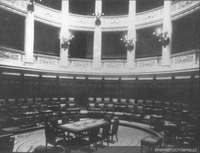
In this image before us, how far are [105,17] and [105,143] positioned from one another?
9478mm

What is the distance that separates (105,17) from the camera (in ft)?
42.7

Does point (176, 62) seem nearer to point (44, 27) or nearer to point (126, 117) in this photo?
point (126, 117)

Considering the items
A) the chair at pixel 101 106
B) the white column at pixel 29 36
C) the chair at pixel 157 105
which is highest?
the white column at pixel 29 36

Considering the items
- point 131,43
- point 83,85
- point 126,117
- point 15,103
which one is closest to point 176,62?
point 131,43

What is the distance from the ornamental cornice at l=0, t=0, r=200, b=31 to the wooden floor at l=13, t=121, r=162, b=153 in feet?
22.1

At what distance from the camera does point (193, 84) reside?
368 inches

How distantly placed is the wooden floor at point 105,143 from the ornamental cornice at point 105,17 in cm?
673

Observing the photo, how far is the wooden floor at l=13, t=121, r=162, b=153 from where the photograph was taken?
5607 millimetres

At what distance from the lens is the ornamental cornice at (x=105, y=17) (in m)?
9.64

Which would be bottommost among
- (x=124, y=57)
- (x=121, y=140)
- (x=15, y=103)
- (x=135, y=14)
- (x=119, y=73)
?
(x=121, y=140)

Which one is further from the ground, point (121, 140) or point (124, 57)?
point (124, 57)

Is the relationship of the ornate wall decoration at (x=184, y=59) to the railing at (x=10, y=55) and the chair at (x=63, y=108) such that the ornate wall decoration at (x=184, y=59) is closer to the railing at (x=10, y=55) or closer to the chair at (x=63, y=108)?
the chair at (x=63, y=108)

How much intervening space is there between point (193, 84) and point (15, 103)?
9.90 m

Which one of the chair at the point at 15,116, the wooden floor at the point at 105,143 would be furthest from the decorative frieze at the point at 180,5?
the chair at the point at 15,116
